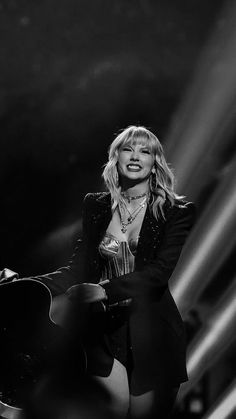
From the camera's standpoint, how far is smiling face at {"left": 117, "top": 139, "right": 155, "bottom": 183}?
1.86 meters

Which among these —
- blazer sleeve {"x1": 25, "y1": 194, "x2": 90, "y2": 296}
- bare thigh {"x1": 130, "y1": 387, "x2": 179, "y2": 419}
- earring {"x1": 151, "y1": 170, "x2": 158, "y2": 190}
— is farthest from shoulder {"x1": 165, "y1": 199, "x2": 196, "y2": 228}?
Result: bare thigh {"x1": 130, "y1": 387, "x2": 179, "y2": 419}

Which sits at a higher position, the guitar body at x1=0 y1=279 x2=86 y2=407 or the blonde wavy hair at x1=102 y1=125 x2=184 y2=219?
the blonde wavy hair at x1=102 y1=125 x2=184 y2=219

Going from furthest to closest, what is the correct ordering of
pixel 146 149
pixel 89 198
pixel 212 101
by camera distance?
pixel 212 101 < pixel 89 198 < pixel 146 149

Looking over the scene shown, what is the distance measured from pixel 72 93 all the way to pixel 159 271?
1.56m

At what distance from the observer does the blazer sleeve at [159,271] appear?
165 cm

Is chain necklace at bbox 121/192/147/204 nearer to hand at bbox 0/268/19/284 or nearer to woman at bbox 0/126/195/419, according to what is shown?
woman at bbox 0/126/195/419

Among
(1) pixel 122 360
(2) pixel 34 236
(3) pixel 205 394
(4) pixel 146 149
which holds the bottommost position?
(3) pixel 205 394

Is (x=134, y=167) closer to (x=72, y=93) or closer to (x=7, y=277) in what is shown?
(x=7, y=277)

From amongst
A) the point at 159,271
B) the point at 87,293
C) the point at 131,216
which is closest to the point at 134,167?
the point at 131,216

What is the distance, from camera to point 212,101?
2770 millimetres

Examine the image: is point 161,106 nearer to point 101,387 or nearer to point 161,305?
point 161,305

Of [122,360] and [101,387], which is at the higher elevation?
[122,360]

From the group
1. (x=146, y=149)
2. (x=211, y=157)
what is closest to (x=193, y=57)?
(x=211, y=157)

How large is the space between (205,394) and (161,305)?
1513 millimetres
